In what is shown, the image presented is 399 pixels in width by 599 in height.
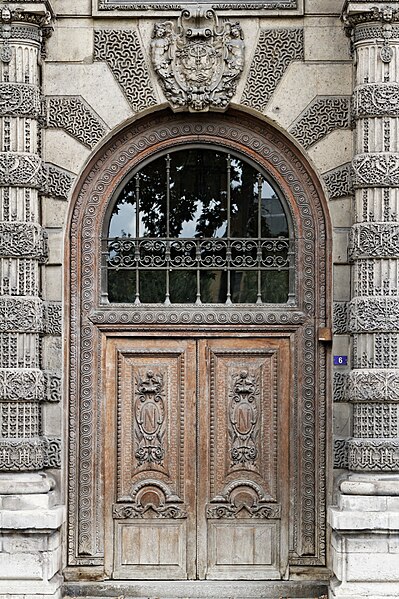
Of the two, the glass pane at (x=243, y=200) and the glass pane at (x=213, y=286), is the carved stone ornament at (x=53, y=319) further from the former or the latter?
the glass pane at (x=243, y=200)

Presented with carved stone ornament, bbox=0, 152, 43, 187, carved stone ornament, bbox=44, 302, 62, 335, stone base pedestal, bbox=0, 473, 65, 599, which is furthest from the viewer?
carved stone ornament, bbox=44, 302, 62, 335

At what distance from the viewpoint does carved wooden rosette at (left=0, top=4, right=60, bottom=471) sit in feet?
28.5

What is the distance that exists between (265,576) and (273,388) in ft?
5.55

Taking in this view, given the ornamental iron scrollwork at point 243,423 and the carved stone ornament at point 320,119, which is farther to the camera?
the ornamental iron scrollwork at point 243,423

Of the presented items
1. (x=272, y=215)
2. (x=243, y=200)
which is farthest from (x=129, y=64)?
(x=272, y=215)

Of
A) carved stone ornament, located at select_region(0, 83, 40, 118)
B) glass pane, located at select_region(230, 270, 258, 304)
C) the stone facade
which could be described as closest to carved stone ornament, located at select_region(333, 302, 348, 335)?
the stone facade

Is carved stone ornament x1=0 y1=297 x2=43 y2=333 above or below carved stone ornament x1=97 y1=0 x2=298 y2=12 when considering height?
below

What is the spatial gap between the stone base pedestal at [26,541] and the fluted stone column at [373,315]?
241 centimetres

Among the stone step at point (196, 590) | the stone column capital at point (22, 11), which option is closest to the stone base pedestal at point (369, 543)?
the stone step at point (196, 590)

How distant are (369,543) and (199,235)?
10.1 feet

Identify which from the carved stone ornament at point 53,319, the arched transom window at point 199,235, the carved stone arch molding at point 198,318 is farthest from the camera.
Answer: the arched transom window at point 199,235

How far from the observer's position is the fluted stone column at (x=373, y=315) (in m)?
8.45

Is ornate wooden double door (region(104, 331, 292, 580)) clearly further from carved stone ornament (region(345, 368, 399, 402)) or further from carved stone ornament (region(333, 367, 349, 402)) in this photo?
carved stone ornament (region(345, 368, 399, 402))

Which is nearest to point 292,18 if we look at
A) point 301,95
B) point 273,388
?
point 301,95
